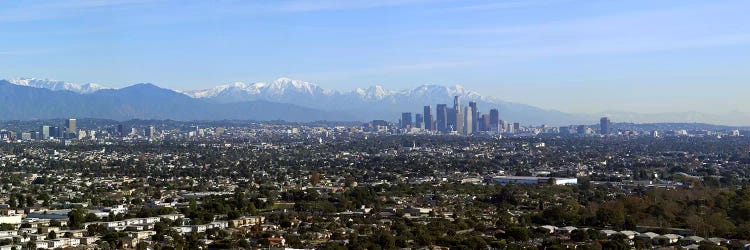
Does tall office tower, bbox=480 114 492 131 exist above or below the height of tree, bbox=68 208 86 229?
above

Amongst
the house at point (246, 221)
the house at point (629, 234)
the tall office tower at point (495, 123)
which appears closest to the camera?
the house at point (629, 234)

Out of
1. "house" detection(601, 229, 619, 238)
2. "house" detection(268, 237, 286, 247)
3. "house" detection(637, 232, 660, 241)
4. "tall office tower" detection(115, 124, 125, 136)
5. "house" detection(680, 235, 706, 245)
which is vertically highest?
"tall office tower" detection(115, 124, 125, 136)

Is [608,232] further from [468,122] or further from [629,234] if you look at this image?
[468,122]

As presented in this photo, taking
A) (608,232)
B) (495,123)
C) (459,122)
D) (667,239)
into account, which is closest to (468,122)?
(459,122)

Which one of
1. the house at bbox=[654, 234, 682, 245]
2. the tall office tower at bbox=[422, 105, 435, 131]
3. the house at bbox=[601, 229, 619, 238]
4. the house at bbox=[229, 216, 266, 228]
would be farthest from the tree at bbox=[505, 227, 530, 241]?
the tall office tower at bbox=[422, 105, 435, 131]

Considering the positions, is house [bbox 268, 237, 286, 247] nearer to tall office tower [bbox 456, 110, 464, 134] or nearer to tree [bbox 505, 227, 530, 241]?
tree [bbox 505, 227, 530, 241]

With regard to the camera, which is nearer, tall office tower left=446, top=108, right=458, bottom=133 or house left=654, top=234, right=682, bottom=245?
house left=654, top=234, right=682, bottom=245

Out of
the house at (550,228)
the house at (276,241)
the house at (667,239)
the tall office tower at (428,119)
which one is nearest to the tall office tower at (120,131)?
the tall office tower at (428,119)

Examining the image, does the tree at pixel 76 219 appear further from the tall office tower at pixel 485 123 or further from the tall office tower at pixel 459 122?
the tall office tower at pixel 485 123

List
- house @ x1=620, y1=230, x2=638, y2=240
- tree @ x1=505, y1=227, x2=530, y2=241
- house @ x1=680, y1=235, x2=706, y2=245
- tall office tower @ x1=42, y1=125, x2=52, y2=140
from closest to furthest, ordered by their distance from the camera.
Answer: house @ x1=680, y1=235, x2=706, y2=245 < tree @ x1=505, y1=227, x2=530, y2=241 < house @ x1=620, y1=230, x2=638, y2=240 < tall office tower @ x1=42, y1=125, x2=52, y2=140
